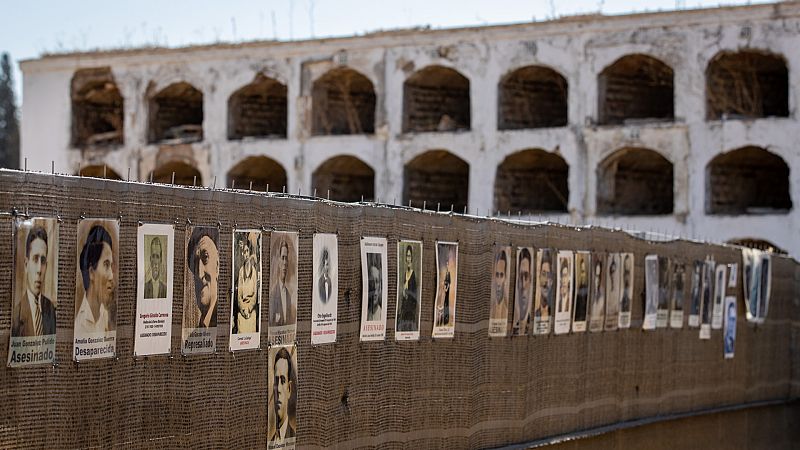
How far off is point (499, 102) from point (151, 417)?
78.7ft

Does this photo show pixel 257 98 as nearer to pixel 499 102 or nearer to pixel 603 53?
pixel 499 102

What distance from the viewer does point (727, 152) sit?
90.8 ft

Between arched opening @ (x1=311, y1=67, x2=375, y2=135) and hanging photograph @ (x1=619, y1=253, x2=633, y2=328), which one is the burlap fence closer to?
hanging photograph @ (x1=619, y1=253, x2=633, y2=328)

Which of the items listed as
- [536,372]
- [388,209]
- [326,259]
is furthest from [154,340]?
[536,372]

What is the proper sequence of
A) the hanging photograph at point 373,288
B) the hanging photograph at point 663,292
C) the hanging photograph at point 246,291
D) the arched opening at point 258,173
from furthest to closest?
the arched opening at point 258,173
the hanging photograph at point 663,292
the hanging photograph at point 373,288
the hanging photograph at point 246,291

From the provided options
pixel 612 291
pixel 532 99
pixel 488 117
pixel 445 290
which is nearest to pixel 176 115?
pixel 488 117

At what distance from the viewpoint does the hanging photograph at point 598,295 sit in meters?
10.8

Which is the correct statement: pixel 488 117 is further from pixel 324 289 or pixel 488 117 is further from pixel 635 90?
pixel 324 289

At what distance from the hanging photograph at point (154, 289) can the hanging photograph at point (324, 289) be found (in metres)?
1.26

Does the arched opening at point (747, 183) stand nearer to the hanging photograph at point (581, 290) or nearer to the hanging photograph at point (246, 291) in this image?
the hanging photograph at point (581, 290)

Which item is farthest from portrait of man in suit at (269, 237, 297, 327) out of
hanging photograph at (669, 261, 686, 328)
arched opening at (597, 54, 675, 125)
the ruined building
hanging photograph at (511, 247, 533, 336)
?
arched opening at (597, 54, 675, 125)

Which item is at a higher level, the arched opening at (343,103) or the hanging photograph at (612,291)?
the arched opening at (343,103)

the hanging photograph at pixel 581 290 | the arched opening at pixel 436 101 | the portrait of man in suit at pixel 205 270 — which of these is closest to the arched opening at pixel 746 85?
the arched opening at pixel 436 101

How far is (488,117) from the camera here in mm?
29594
